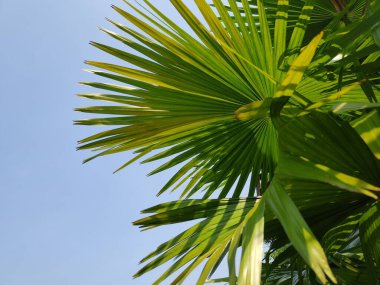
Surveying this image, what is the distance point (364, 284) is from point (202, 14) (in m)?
1.17

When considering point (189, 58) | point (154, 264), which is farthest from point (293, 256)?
point (189, 58)

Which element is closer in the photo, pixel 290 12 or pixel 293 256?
pixel 293 256

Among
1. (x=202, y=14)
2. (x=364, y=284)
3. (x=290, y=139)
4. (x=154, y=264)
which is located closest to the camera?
(x=290, y=139)

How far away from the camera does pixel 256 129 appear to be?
1.63 meters

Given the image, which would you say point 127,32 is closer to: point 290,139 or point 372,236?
point 290,139

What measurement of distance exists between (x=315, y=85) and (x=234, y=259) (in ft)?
2.84

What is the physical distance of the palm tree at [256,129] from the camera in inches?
38.5

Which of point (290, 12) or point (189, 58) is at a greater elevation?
point (290, 12)

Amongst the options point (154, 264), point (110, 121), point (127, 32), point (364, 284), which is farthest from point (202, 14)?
point (364, 284)

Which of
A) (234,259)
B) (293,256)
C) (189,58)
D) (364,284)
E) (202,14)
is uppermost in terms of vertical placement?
(202,14)

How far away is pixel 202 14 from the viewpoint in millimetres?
1386

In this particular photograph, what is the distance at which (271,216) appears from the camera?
45.1 inches

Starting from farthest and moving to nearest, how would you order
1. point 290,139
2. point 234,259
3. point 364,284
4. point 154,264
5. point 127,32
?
1. point 364,284
2. point 127,32
3. point 154,264
4. point 290,139
5. point 234,259

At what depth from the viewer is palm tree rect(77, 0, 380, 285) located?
98 cm
